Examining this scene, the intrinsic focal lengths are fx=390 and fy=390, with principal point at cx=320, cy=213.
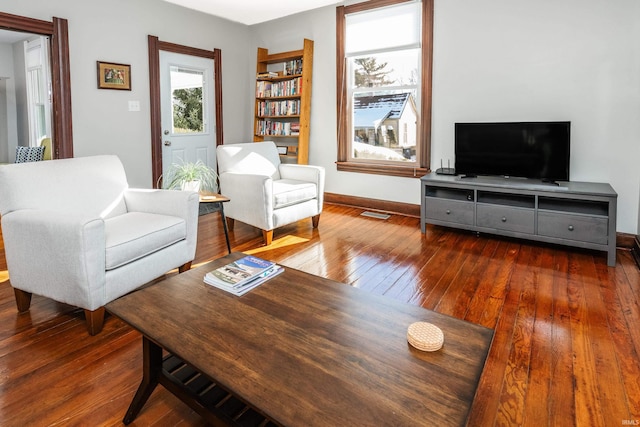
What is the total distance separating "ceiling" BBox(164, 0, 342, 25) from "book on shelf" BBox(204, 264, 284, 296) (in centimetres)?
400

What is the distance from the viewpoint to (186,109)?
16.6 ft

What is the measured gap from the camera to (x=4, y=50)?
6.47m

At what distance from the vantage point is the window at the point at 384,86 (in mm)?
4289

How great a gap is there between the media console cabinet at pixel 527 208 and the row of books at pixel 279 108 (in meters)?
2.25

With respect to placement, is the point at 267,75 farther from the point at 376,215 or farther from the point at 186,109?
the point at 376,215

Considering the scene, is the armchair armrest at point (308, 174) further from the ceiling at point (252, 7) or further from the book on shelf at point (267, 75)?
the ceiling at point (252, 7)

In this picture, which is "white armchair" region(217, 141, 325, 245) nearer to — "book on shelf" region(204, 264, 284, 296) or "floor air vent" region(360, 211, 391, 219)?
"floor air vent" region(360, 211, 391, 219)

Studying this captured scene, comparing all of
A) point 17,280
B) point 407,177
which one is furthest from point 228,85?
point 17,280

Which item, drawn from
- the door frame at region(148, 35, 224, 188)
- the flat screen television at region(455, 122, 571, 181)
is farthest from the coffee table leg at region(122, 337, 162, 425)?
the door frame at region(148, 35, 224, 188)

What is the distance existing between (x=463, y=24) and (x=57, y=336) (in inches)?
166

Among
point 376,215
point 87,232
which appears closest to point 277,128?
point 376,215

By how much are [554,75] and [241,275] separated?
3.38 m

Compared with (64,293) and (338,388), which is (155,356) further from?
(64,293)

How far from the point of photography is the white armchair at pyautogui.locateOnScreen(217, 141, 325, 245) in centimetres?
343
